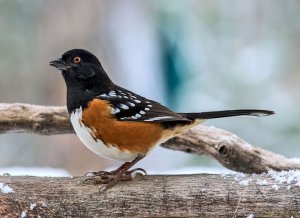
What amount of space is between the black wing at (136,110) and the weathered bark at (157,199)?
1.09 ft

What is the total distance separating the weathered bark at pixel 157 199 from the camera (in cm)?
250

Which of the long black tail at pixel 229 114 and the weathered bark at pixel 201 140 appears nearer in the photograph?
the long black tail at pixel 229 114

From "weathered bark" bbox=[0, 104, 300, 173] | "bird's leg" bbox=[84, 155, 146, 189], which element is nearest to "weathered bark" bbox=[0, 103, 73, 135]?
"weathered bark" bbox=[0, 104, 300, 173]

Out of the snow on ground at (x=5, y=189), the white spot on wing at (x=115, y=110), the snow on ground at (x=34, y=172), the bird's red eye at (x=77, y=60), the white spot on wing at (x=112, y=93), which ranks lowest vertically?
the snow on ground at (x=5, y=189)

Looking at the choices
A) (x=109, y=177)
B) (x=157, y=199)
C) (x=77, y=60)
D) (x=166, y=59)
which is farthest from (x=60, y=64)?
(x=166, y=59)

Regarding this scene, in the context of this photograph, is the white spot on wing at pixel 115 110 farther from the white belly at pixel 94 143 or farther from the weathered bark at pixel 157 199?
the weathered bark at pixel 157 199

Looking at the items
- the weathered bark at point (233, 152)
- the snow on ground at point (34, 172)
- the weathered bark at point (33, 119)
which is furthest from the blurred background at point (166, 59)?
the weathered bark at point (233, 152)

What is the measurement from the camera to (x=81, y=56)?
2.92 m

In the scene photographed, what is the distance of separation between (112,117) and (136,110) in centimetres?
14

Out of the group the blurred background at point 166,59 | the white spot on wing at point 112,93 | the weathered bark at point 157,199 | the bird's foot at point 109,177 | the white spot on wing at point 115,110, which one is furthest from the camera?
the blurred background at point 166,59

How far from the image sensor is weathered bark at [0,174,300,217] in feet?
8.21

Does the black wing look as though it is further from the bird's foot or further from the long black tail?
the bird's foot

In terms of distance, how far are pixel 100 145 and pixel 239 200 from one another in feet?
2.18

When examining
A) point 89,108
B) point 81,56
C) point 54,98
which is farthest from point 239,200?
point 54,98
